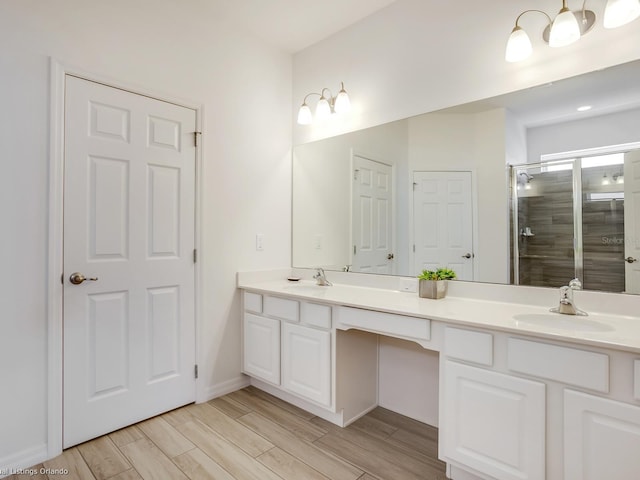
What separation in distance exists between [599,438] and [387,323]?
893mm

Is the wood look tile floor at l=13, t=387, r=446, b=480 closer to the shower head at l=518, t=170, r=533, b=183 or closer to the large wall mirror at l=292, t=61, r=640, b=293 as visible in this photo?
the large wall mirror at l=292, t=61, r=640, b=293

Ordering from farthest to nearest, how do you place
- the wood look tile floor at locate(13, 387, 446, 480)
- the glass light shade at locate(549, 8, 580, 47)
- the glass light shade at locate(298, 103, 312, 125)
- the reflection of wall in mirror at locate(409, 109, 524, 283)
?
1. the glass light shade at locate(298, 103, 312, 125)
2. the reflection of wall in mirror at locate(409, 109, 524, 283)
3. the wood look tile floor at locate(13, 387, 446, 480)
4. the glass light shade at locate(549, 8, 580, 47)

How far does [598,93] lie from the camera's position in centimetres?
165

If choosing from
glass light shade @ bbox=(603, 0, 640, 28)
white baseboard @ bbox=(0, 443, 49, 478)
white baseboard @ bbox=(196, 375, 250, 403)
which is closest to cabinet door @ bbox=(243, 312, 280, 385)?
white baseboard @ bbox=(196, 375, 250, 403)

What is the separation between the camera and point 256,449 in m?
1.88

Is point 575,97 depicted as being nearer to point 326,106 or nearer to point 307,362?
point 326,106

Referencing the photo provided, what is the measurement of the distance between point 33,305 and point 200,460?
45.7 inches

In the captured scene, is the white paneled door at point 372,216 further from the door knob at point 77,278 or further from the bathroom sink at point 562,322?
the door knob at point 77,278

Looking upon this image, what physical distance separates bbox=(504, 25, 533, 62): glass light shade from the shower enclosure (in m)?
0.55

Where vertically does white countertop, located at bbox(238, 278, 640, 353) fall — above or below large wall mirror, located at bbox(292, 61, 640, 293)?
below

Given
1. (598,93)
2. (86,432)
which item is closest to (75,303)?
(86,432)

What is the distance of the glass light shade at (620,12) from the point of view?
4.75 feet

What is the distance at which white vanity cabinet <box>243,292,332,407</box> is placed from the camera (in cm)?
209

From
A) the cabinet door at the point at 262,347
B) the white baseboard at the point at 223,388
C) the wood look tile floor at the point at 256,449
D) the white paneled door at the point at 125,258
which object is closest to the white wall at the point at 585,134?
the wood look tile floor at the point at 256,449
